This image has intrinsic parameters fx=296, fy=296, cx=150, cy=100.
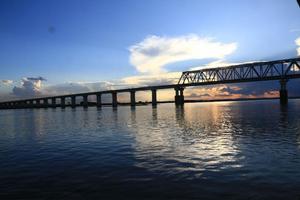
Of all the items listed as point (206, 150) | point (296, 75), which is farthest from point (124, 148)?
point (296, 75)

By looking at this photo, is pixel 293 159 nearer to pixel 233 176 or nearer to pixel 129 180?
pixel 233 176

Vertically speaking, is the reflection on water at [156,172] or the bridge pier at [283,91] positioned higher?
the bridge pier at [283,91]

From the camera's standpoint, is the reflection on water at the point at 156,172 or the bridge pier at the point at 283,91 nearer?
the reflection on water at the point at 156,172

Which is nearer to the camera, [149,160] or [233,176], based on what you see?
[233,176]

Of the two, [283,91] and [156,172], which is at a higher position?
[283,91]

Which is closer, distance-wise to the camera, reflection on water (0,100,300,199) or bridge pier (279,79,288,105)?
reflection on water (0,100,300,199)

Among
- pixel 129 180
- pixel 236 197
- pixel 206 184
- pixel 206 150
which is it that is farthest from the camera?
pixel 206 150

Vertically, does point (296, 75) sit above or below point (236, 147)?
above

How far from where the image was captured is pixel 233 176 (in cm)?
1397

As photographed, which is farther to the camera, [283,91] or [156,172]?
[283,91]

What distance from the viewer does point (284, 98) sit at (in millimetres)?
164625

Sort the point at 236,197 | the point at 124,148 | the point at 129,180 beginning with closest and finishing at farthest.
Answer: the point at 236,197 < the point at 129,180 < the point at 124,148

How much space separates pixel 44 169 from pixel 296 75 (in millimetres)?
163830

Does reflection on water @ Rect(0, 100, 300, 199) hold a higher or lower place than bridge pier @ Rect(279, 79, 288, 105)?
lower
